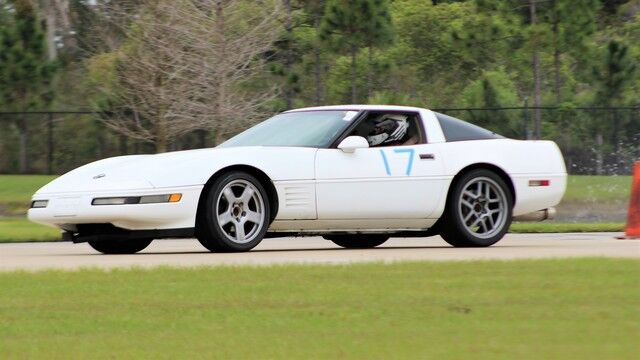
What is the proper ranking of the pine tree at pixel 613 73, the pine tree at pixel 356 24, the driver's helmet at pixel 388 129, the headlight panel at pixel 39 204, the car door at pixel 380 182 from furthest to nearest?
the pine tree at pixel 613 73
the pine tree at pixel 356 24
the driver's helmet at pixel 388 129
the car door at pixel 380 182
the headlight panel at pixel 39 204

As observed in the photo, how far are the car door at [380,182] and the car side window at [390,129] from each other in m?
0.17

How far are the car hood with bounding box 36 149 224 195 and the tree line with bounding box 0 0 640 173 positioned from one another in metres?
16.6

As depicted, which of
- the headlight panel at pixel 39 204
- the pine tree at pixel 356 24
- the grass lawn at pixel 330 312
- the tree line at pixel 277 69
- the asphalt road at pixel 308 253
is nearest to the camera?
the grass lawn at pixel 330 312

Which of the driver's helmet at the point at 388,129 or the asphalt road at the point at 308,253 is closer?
the asphalt road at the point at 308,253

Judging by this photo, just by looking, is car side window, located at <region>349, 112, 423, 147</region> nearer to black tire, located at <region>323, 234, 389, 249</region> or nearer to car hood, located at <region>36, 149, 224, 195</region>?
black tire, located at <region>323, 234, 389, 249</region>

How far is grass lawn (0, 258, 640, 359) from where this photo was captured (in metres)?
6.31

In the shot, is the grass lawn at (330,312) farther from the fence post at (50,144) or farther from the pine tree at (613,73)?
the pine tree at (613,73)

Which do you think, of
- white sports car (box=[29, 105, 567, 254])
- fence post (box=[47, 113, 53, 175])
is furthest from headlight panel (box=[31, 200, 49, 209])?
fence post (box=[47, 113, 53, 175])

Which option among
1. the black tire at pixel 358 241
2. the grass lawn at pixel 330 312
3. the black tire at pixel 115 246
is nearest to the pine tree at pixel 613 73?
the black tire at pixel 358 241

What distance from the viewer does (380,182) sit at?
12812 millimetres

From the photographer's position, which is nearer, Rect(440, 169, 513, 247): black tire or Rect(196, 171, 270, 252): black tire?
Rect(196, 171, 270, 252): black tire

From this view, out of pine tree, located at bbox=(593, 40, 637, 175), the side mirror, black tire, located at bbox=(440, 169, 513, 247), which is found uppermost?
pine tree, located at bbox=(593, 40, 637, 175)

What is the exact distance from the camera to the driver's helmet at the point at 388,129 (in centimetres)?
1322

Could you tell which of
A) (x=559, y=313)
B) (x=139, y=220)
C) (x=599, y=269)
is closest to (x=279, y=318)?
(x=559, y=313)
